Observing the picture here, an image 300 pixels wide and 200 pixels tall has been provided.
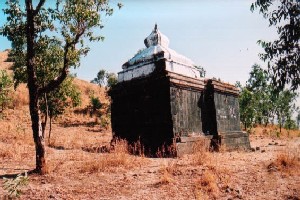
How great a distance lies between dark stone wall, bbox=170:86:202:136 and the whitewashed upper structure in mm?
989

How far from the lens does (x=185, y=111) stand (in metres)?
11.6

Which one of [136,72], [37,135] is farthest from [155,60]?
[37,135]

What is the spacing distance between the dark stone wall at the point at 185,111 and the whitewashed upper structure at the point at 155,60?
0.99 metres

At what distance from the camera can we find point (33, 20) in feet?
25.9

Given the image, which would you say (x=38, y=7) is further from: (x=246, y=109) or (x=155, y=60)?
(x=246, y=109)

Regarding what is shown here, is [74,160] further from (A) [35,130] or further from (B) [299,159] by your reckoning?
(B) [299,159]

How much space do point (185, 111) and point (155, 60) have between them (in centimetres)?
247

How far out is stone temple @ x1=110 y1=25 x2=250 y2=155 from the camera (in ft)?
36.2

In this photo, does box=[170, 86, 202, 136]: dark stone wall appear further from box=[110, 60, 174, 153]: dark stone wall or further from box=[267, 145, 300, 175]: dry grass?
box=[267, 145, 300, 175]: dry grass

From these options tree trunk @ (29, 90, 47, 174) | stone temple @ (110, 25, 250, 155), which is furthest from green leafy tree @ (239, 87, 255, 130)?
tree trunk @ (29, 90, 47, 174)

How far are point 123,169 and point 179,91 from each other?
4.56 meters

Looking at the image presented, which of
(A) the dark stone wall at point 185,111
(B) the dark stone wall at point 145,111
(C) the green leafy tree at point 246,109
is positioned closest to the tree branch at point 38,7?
(B) the dark stone wall at point 145,111

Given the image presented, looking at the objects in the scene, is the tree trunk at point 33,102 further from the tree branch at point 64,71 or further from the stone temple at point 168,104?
the stone temple at point 168,104

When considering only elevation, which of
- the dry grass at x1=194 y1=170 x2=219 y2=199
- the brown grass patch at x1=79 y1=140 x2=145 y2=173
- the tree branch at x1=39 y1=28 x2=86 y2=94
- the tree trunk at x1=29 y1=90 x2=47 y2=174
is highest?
the tree branch at x1=39 y1=28 x2=86 y2=94
